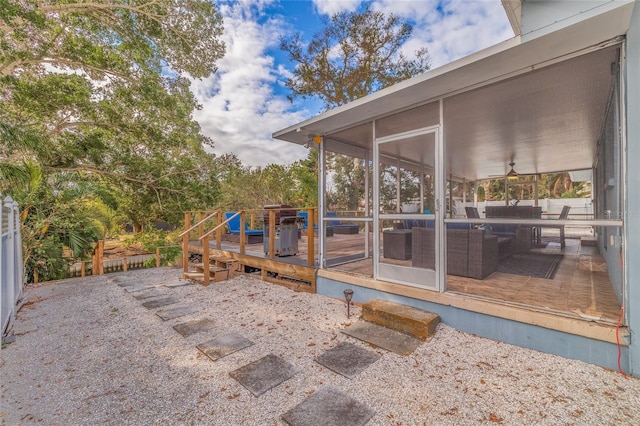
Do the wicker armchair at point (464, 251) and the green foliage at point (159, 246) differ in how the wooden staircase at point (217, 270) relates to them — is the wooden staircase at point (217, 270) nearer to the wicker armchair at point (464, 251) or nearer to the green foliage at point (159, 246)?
the green foliage at point (159, 246)

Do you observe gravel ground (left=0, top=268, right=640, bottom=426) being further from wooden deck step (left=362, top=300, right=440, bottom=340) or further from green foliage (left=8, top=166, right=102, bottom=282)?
green foliage (left=8, top=166, right=102, bottom=282)

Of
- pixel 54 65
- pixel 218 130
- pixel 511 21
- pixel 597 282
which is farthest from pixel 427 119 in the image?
pixel 218 130

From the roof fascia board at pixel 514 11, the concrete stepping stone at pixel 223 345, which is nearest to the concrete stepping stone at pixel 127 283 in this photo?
the concrete stepping stone at pixel 223 345

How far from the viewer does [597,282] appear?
361 centimetres

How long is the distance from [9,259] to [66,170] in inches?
171

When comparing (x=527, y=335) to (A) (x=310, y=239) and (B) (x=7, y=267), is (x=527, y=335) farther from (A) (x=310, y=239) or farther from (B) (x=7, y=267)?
(B) (x=7, y=267)

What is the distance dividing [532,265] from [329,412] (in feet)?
15.5

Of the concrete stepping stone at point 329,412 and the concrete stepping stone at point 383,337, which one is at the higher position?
the concrete stepping stone at point 383,337

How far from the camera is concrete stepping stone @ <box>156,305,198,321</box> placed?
3.87m

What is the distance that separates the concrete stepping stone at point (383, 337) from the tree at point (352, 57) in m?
10.5

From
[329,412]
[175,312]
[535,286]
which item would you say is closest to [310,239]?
[175,312]

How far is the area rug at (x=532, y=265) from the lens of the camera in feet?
13.7

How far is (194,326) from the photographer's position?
350 centimetres

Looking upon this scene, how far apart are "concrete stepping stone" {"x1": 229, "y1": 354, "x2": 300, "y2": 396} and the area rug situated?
3.75 m
